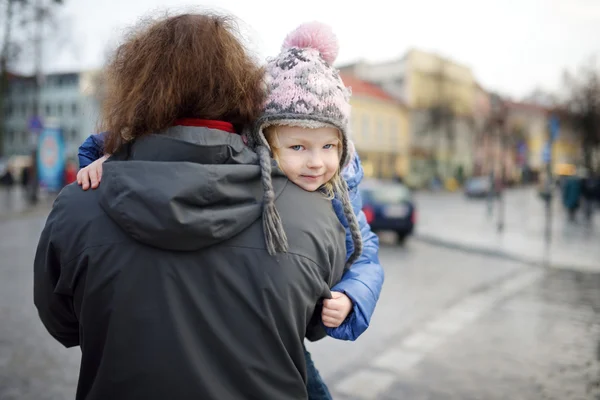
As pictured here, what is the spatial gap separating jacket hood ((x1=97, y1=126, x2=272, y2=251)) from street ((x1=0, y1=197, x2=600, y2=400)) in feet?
10.1

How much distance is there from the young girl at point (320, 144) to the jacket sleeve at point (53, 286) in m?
0.18

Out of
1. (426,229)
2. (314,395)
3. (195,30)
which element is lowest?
(426,229)

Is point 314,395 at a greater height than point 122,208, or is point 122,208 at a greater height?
point 122,208

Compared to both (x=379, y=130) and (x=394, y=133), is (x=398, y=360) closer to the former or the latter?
(x=379, y=130)

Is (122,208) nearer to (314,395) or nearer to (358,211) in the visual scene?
(358,211)

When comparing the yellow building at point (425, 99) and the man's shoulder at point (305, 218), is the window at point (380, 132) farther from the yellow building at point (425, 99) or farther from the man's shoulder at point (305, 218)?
the man's shoulder at point (305, 218)

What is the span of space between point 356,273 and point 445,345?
409 centimetres

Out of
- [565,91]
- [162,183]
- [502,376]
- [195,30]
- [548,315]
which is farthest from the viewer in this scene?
[565,91]

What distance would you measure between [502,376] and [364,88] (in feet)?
174

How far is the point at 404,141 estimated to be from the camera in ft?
199

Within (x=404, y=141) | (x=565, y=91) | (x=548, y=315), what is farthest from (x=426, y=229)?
(x=404, y=141)

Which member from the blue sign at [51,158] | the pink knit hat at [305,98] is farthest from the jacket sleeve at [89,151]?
the blue sign at [51,158]

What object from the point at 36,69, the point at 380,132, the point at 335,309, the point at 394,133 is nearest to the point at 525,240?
the point at 335,309

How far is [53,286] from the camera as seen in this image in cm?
143
